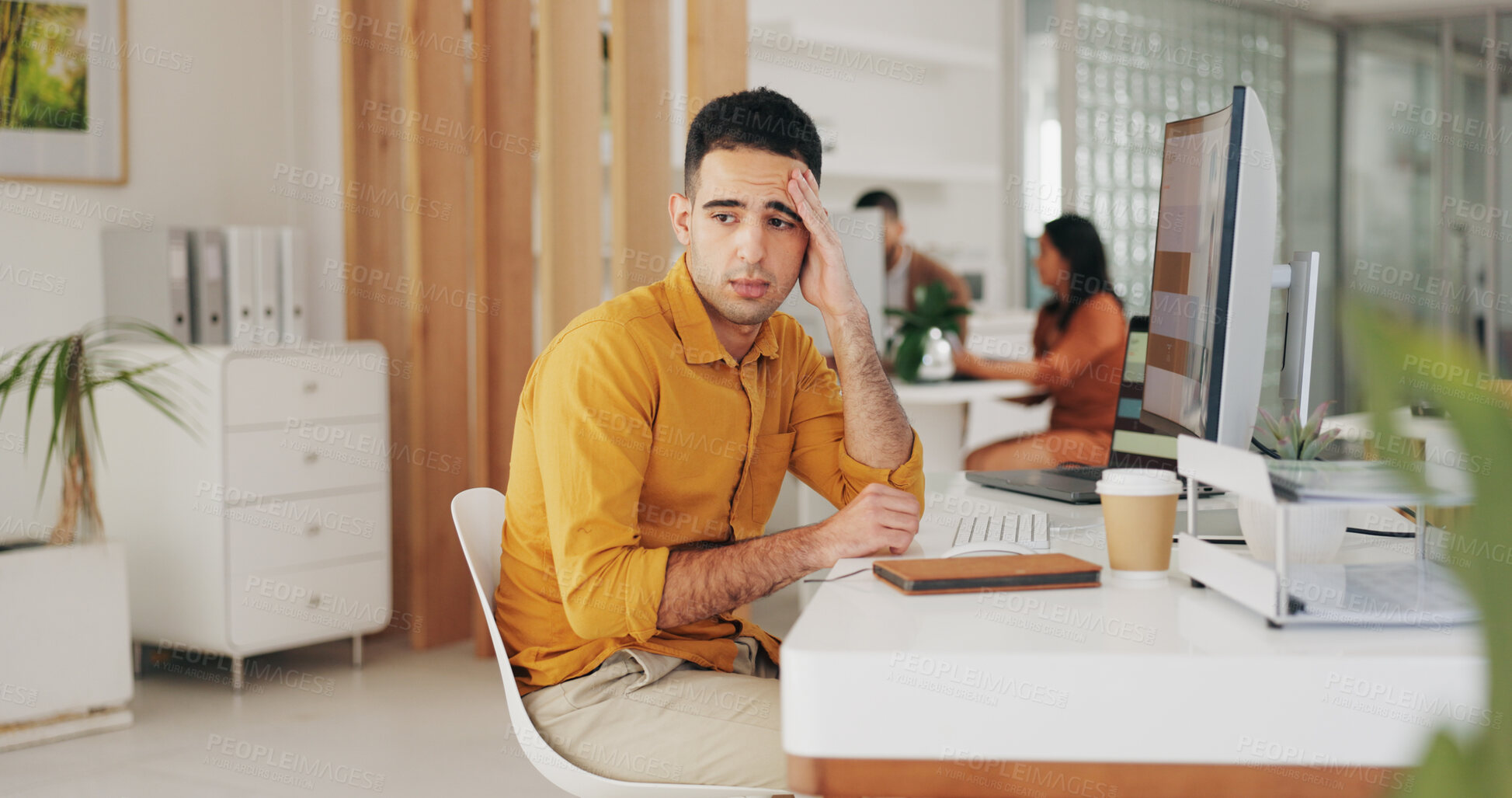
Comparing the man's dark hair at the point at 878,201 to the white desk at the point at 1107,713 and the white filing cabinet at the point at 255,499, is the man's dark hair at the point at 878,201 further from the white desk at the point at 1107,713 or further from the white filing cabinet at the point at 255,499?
the white desk at the point at 1107,713

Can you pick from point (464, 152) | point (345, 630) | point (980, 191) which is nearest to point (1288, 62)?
point (980, 191)

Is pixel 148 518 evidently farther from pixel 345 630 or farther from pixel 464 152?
pixel 464 152

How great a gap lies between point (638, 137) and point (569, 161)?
22 centimetres

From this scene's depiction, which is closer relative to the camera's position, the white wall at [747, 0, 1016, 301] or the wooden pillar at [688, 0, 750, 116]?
the wooden pillar at [688, 0, 750, 116]

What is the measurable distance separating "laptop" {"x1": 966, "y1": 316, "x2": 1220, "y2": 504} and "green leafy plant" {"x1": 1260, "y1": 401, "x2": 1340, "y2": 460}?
59cm

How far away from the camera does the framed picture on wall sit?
11.5 feet

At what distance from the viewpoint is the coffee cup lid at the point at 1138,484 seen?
48.6 inches

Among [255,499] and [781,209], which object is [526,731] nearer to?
[781,209]

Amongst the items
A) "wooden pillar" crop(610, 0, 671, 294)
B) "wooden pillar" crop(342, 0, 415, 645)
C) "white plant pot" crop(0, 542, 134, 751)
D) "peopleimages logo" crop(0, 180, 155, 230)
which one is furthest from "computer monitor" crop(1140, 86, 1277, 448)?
"peopleimages logo" crop(0, 180, 155, 230)

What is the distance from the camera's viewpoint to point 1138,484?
1.25 meters

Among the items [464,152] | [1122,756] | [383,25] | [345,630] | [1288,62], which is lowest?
[345,630]

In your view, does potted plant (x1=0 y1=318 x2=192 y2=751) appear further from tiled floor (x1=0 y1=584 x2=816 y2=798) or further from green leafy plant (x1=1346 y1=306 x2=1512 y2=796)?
green leafy plant (x1=1346 y1=306 x2=1512 y2=796)

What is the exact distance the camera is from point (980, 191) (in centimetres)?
697

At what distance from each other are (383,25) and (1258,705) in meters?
3.59
